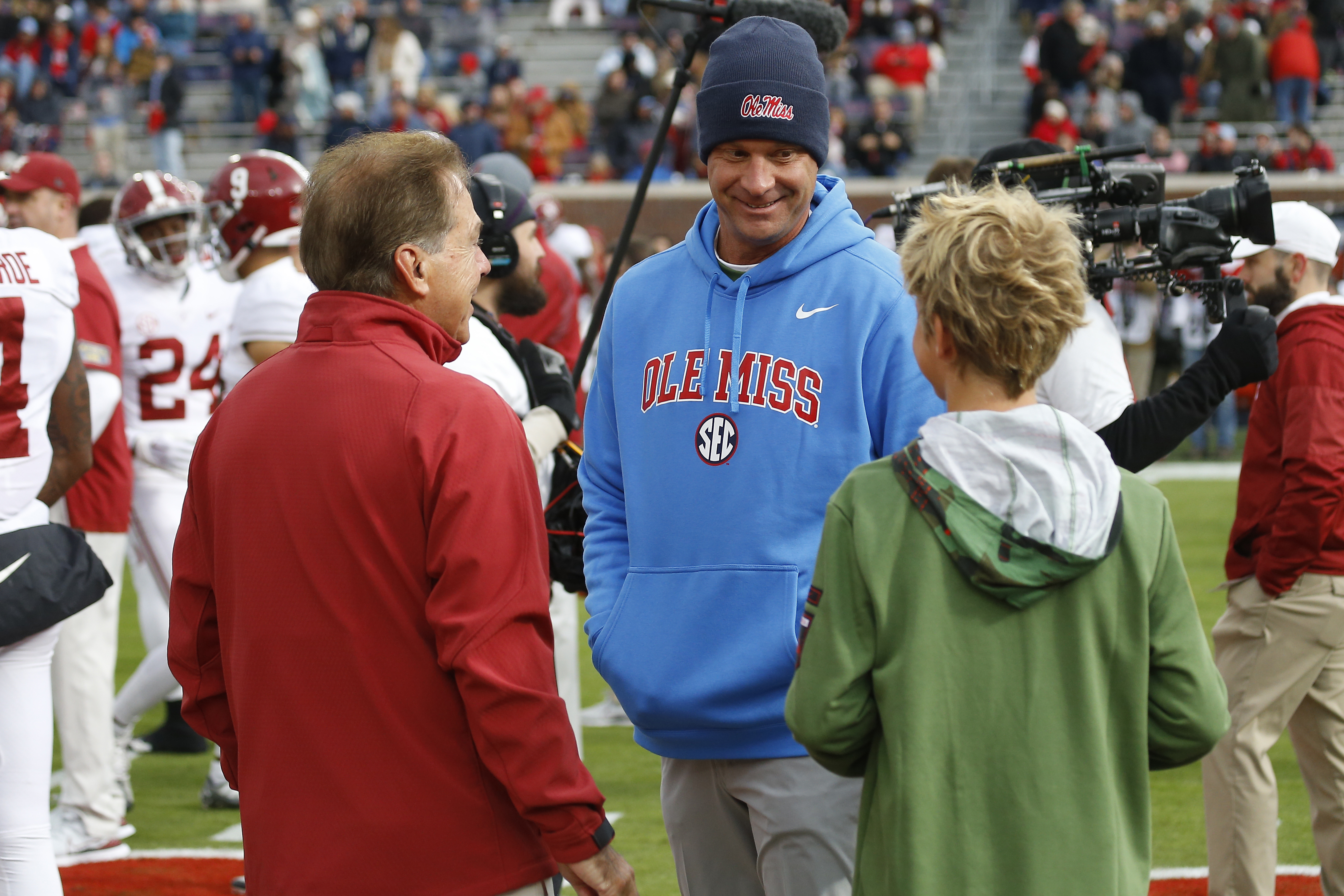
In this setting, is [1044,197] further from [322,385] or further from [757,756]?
[322,385]

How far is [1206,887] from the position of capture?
4.45 meters

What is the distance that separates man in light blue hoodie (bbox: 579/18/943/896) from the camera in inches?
98.0

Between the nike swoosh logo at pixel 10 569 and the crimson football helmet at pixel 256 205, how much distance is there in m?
1.75

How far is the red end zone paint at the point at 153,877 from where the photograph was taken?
4574 mm

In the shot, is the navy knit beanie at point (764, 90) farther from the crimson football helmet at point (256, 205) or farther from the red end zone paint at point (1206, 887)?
the red end zone paint at point (1206, 887)

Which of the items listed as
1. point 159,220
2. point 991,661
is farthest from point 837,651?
point 159,220

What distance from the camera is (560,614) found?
209 inches

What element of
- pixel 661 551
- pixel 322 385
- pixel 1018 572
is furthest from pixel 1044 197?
pixel 322 385

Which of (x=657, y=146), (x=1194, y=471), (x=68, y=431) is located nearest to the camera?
(x=68, y=431)

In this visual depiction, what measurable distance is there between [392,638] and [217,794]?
3.65 metres

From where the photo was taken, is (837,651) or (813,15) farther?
(813,15)

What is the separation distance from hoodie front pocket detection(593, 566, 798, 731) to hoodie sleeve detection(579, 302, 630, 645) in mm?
197

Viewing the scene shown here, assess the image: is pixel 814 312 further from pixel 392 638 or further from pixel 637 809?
pixel 637 809

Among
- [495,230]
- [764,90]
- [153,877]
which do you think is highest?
[764,90]
